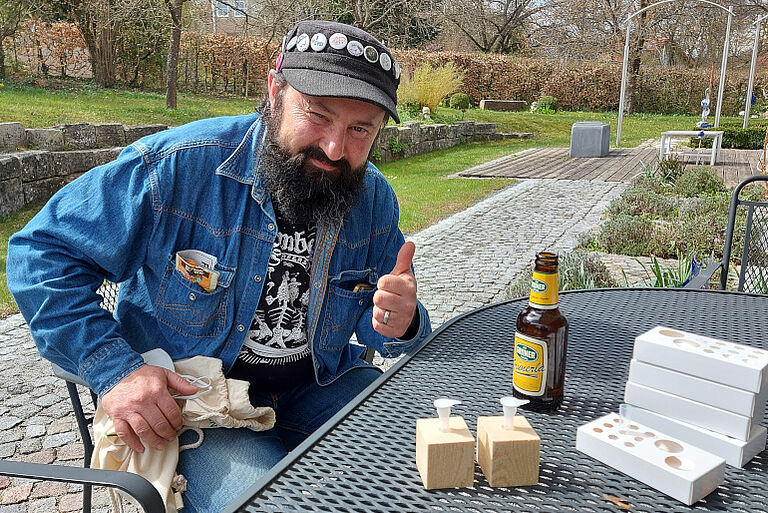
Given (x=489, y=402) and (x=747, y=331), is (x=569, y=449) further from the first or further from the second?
(x=747, y=331)

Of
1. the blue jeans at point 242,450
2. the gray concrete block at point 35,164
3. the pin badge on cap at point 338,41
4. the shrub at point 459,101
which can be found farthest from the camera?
the shrub at point 459,101

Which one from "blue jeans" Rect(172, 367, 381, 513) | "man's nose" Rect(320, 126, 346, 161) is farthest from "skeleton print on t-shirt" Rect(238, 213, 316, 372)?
"man's nose" Rect(320, 126, 346, 161)

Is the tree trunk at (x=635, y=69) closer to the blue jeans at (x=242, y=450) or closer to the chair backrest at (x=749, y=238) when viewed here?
the chair backrest at (x=749, y=238)

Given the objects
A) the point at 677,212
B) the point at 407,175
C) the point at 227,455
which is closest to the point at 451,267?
the point at 677,212

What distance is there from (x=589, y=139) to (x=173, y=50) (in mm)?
7935

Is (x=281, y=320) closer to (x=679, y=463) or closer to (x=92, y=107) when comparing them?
(x=679, y=463)

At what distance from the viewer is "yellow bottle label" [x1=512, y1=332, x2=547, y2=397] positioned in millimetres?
1254

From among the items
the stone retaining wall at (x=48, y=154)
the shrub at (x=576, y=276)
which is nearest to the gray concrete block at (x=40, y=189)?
the stone retaining wall at (x=48, y=154)

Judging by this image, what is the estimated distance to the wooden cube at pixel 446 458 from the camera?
102cm

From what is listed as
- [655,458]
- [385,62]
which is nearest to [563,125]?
[385,62]

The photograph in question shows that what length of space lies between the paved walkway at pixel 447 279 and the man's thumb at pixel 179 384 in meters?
1.08

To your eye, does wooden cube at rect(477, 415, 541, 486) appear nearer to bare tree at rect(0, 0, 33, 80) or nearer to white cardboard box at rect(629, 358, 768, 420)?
white cardboard box at rect(629, 358, 768, 420)

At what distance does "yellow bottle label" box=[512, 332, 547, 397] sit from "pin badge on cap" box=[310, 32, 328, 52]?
2.92ft

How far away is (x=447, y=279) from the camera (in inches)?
203
